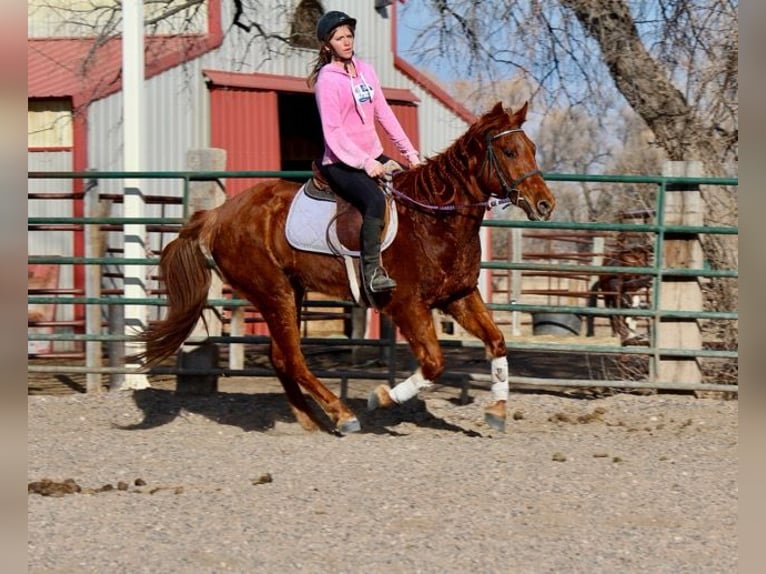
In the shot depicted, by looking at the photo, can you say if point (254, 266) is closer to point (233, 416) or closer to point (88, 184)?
point (233, 416)

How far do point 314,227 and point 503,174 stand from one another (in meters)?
1.30

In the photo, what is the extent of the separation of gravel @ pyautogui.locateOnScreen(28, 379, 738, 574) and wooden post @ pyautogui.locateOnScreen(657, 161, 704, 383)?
0.31 meters

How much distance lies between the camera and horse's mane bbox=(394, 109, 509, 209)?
639cm

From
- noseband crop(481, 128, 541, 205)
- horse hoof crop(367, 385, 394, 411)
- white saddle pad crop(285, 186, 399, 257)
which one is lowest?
horse hoof crop(367, 385, 394, 411)

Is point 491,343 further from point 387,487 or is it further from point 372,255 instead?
point 387,487

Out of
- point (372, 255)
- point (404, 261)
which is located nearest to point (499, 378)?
point (404, 261)

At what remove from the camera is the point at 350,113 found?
21.6ft

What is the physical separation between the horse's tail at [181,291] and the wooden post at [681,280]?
3.59 metres

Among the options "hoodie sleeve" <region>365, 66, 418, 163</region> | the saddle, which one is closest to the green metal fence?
"hoodie sleeve" <region>365, 66, 418, 163</region>

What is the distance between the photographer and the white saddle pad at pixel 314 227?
6.59m

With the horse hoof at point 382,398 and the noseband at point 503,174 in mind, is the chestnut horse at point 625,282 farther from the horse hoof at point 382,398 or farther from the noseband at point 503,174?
the horse hoof at point 382,398

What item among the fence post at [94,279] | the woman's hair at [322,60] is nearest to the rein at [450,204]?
the woman's hair at [322,60]

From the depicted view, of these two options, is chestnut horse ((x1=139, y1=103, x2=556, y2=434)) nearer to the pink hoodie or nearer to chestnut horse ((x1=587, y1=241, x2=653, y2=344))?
the pink hoodie

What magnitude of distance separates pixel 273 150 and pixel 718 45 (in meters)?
8.22
